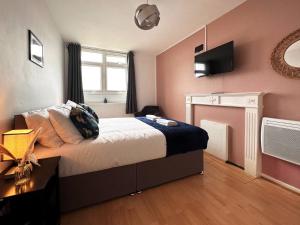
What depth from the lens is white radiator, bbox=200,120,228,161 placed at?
8.84ft

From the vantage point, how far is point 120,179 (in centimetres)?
173

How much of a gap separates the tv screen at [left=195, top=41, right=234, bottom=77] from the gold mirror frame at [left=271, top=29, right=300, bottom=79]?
1.81 ft

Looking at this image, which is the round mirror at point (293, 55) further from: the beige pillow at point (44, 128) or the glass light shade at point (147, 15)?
the beige pillow at point (44, 128)

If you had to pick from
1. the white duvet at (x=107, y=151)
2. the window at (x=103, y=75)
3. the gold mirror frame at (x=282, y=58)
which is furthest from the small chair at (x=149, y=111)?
the gold mirror frame at (x=282, y=58)

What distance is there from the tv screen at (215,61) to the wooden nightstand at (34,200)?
2.57m

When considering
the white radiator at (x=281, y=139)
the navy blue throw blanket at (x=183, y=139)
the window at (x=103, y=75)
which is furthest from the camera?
the window at (x=103, y=75)

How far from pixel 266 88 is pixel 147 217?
6.98ft

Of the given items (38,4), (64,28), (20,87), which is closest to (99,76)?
(64,28)

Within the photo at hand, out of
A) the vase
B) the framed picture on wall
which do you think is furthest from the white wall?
the vase

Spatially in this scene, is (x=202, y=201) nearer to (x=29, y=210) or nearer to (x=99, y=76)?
(x=29, y=210)

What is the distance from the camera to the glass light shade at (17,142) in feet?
3.59

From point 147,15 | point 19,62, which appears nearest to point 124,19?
point 147,15

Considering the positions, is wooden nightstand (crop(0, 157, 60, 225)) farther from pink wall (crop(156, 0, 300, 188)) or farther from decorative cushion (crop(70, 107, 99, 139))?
pink wall (crop(156, 0, 300, 188))

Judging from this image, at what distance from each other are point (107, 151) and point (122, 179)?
381 millimetres
